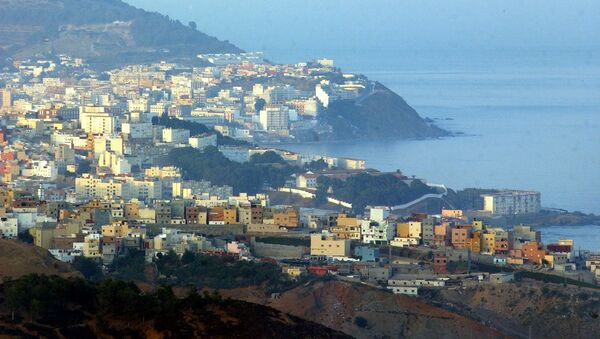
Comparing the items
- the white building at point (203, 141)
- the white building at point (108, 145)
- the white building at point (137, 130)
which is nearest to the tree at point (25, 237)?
the white building at point (108, 145)

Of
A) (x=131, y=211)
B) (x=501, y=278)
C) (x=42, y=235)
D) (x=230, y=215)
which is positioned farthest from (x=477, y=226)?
(x=42, y=235)

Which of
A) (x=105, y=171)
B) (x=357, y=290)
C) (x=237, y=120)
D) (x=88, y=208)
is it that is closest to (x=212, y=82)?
(x=237, y=120)

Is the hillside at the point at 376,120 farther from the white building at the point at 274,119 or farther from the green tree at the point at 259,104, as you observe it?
the green tree at the point at 259,104

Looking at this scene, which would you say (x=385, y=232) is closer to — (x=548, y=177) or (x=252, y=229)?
(x=252, y=229)

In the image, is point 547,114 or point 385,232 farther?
point 547,114

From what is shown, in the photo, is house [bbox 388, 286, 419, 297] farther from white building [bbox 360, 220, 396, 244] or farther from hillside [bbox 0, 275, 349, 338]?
hillside [bbox 0, 275, 349, 338]

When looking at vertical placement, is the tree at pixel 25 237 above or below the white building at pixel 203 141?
below
